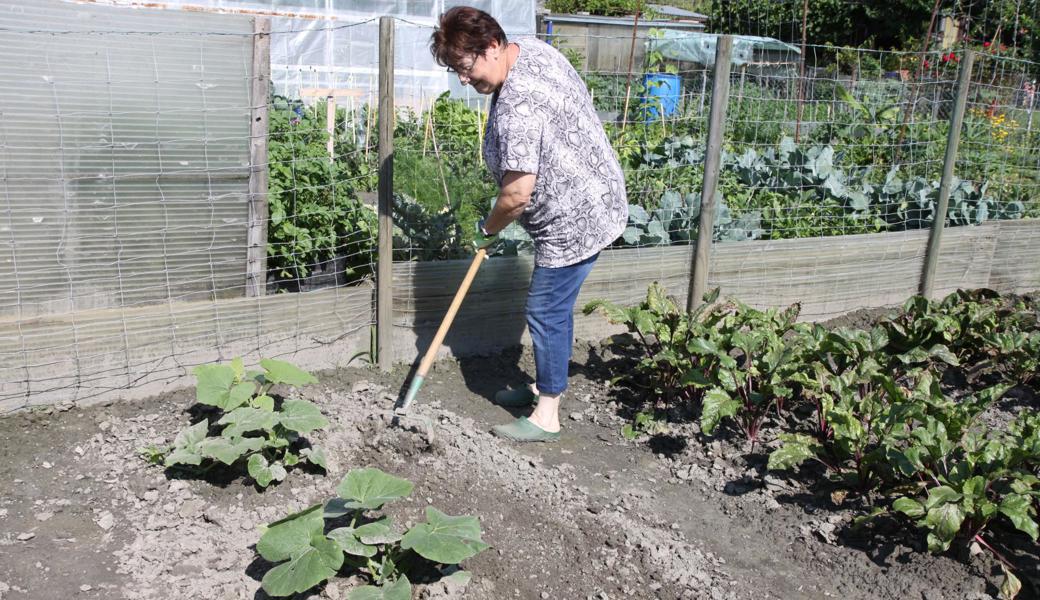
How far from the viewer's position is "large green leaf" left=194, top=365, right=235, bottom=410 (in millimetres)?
3332

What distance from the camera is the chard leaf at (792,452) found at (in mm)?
3346

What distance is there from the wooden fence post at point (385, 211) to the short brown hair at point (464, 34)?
74cm

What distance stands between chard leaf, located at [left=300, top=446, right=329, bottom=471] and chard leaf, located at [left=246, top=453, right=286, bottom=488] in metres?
0.11

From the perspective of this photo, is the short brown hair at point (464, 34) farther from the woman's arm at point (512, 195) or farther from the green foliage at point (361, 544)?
the green foliage at point (361, 544)

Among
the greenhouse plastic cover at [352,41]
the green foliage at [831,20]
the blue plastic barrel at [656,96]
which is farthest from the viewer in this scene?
the green foliage at [831,20]

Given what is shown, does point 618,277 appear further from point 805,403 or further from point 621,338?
point 805,403

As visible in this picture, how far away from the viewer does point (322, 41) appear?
1278 cm

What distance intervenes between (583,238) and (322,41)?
10312mm

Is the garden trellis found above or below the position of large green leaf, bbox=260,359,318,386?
above

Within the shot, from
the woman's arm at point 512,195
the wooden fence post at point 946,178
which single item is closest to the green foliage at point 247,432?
the woman's arm at point 512,195

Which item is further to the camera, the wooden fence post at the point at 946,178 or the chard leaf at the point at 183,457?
the wooden fence post at the point at 946,178

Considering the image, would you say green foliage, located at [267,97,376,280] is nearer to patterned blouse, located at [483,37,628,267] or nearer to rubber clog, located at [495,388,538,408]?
rubber clog, located at [495,388,538,408]

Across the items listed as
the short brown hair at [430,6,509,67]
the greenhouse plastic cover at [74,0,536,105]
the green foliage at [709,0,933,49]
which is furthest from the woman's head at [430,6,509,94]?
the green foliage at [709,0,933,49]

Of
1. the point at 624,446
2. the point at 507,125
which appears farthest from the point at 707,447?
the point at 507,125
